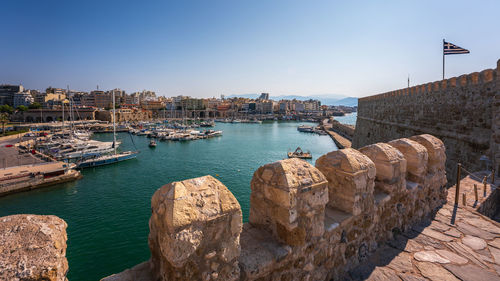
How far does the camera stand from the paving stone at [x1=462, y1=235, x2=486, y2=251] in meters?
3.43

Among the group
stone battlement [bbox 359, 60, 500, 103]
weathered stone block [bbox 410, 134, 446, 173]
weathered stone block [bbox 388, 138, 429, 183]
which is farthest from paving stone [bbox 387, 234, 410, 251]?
stone battlement [bbox 359, 60, 500, 103]

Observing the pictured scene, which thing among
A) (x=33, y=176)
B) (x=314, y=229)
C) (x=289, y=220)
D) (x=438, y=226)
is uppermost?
(x=289, y=220)

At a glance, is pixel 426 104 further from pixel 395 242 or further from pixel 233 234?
pixel 233 234

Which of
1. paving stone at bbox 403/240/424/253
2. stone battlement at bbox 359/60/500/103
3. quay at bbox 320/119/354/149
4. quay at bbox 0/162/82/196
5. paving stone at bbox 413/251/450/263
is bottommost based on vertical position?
quay at bbox 0/162/82/196

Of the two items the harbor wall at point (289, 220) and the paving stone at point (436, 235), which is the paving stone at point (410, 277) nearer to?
the harbor wall at point (289, 220)

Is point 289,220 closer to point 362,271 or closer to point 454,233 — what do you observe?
point 362,271

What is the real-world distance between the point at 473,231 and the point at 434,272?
1.81 metres

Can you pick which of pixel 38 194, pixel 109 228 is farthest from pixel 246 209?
pixel 38 194

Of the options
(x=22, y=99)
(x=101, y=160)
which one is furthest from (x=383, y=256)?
(x=22, y=99)

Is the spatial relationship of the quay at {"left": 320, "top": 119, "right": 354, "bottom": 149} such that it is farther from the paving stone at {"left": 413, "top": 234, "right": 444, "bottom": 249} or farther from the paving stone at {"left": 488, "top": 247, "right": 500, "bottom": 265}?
the paving stone at {"left": 413, "top": 234, "right": 444, "bottom": 249}

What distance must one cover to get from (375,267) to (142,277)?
2645mm

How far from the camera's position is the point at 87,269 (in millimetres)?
9945

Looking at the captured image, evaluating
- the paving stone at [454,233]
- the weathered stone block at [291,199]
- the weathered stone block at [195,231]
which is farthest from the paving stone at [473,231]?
the weathered stone block at [195,231]

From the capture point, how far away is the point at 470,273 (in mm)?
2850
